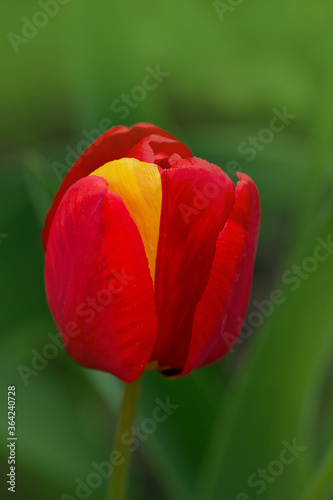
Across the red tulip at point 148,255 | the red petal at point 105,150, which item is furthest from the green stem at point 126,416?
the red petal at point 105,150

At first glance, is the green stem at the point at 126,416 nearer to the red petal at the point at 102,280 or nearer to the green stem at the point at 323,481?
the red petal at the point at 102,280

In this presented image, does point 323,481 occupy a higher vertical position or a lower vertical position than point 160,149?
lower

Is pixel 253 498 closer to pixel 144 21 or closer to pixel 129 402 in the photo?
pixel 129 402

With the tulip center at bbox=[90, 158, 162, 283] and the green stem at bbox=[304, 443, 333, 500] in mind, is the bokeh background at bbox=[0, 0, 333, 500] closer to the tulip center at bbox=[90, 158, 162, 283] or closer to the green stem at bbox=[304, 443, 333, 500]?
the green stem at bbox=[304, 443, 333, 500]

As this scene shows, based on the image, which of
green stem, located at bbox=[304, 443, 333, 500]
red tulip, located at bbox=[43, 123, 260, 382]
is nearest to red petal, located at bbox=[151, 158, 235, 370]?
red tulip, located at bbox=[43, 123, 260, 382]

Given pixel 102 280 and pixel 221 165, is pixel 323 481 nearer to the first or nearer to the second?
pixel 102 280

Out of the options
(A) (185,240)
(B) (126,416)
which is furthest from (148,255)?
(B) (126,416)
